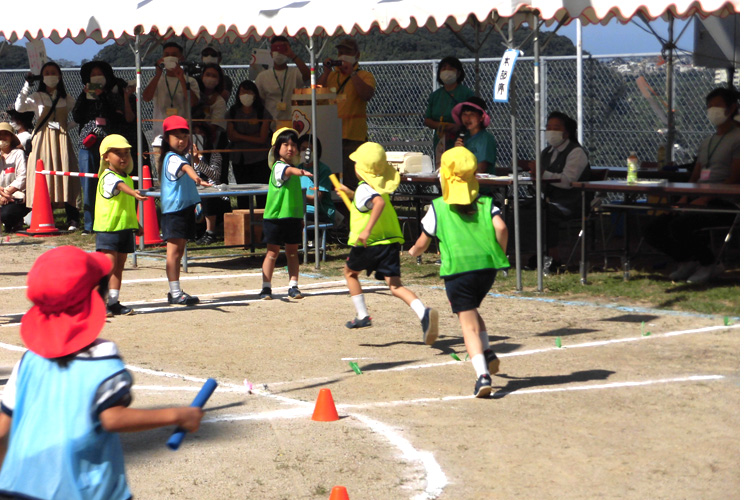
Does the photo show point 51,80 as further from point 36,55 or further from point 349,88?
point 349,88

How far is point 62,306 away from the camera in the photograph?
338cm

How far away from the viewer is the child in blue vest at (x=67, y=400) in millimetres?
3344

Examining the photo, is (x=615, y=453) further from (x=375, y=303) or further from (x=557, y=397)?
(x=375, y=303)

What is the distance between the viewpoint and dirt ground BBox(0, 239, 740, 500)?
5512 mm

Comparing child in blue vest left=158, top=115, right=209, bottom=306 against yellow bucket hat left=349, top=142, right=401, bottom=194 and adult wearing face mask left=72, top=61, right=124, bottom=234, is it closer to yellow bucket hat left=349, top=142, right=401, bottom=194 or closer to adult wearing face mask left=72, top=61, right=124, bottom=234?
yellow bucket hat left=349, top=142, right=401, bottom=194

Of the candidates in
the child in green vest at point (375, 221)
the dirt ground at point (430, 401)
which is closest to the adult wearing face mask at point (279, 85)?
Answer: the dirt ground at point (430, 401)

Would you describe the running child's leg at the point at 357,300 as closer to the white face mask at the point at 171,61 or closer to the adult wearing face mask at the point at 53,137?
the white face mask at the point at 171,61

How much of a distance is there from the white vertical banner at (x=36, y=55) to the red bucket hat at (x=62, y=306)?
1319 cm

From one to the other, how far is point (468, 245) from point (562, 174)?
5216mm

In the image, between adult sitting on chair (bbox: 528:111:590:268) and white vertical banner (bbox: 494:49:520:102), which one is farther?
adult sitting on chair (bbox: 528:111:590:268)

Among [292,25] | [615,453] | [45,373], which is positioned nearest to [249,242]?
[292,25]

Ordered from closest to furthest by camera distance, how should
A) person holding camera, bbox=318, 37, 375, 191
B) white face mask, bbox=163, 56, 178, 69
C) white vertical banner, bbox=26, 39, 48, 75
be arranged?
person holding camera, bbox=318, 37, 375, 191, white face mask, bbox=163, 56, 178, 69, white vertical banner, bbox=26, 39, 48, 75

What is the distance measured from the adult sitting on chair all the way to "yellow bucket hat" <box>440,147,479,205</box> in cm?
497

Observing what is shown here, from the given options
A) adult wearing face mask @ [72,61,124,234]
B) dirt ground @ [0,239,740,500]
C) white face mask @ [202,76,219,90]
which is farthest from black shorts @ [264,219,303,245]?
adult wearing face mask @ [72,61,124,234]
